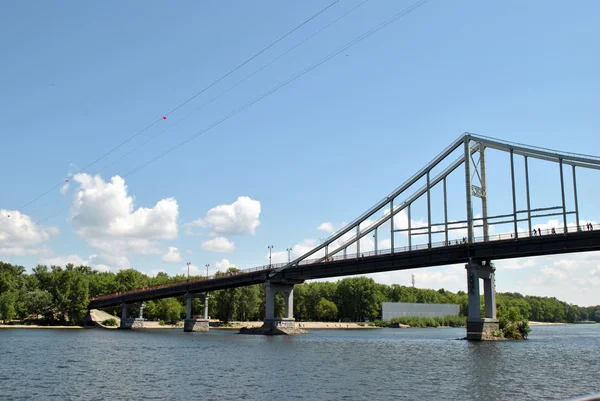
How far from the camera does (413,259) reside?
97562mm

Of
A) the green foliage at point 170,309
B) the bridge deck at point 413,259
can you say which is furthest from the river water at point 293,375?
the green foliage at point 170,309

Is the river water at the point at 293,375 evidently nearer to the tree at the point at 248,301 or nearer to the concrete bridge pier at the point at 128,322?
the concrete bridge pier at the point at 128,322

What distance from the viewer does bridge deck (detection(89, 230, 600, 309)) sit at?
80.0 meters

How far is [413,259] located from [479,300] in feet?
42.8

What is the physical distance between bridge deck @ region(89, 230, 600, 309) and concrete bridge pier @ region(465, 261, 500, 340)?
2184mm

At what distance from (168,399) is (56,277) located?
140903 mm

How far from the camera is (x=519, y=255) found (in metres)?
84.2

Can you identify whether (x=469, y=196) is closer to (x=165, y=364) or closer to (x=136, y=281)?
(x=165, y=364)

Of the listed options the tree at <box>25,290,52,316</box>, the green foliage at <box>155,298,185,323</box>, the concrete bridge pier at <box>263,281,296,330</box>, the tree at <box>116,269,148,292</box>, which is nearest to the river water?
the concrete bridge pier at <box>263,281,296,330</box>

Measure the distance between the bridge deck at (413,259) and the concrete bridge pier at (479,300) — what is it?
2.18 metres

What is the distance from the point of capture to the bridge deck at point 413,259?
80.0 metres

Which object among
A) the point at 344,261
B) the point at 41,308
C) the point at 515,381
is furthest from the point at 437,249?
the point at 41,308

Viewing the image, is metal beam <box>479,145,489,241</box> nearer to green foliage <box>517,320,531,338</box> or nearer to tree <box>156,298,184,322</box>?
green foliage <box>517,320,531,338</box>

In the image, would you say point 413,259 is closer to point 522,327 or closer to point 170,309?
point 522,327
